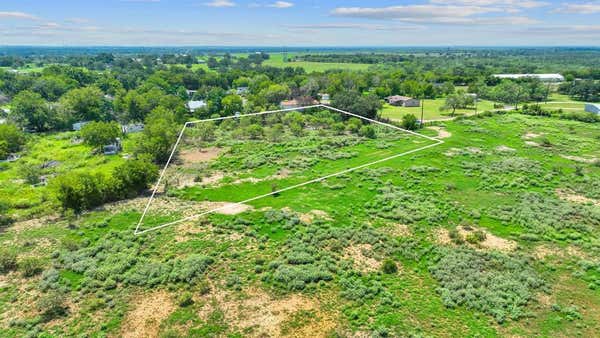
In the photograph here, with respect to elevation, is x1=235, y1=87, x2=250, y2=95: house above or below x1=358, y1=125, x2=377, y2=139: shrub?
above

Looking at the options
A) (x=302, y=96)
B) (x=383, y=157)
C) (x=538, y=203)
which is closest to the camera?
(x=538, y=203)

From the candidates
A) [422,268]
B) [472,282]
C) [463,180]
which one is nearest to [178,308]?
[422,268]

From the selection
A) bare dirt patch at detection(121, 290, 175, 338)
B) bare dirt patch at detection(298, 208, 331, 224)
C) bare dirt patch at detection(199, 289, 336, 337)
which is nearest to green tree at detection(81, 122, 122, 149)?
bare dirt patch at detection(298, 208, 331, 224)

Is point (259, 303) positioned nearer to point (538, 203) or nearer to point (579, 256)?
point (579, 256)

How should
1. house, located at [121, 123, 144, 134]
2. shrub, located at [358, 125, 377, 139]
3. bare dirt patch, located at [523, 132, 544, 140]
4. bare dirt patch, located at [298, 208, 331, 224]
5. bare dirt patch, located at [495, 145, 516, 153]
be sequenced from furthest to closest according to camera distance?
1. house, located at [121, 123, 144, 134]
2. shrub, located at [358, 125, 377, 139]
3. bare dirt patch, located at [523, 132, 544, 140]
4. bare dirt patch, located at [495, 145, 516, 153]
5. bare dirt patch, located at [298, 208, 331, 224]

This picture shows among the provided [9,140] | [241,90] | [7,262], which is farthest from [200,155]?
[241,90]

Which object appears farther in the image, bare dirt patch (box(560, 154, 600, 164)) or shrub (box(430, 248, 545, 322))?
bare dirt patch (box(560, 154, 600, 164))

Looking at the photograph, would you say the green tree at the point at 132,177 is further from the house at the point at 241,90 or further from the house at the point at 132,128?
the house at the point at 241,90

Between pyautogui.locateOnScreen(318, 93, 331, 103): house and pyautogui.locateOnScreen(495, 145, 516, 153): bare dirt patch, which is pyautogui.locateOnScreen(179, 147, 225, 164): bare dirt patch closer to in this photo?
pyautogui.locateOnScreen(495, 145, 516, 153): bare dirt patch
